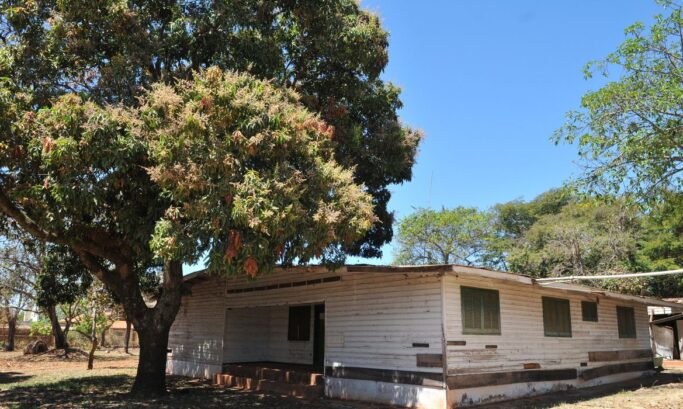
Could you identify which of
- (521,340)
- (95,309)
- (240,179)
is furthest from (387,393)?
(95,309)

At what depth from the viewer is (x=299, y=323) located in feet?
57.2

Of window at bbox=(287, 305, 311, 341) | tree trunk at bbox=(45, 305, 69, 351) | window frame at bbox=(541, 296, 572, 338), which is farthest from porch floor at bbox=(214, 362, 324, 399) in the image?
tree trunk at bbox=(45, 305, 69, 351)

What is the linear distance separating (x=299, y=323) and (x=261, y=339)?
183cm

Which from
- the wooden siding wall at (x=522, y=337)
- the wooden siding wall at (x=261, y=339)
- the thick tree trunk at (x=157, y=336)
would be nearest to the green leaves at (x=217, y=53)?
the wooden siding wall at (x=522, y=337)

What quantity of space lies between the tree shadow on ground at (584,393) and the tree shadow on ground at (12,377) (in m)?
14.2

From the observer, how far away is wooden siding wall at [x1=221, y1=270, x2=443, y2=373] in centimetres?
1143

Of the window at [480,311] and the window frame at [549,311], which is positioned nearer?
the window at [480,311]

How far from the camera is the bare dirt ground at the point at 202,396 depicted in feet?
38.0

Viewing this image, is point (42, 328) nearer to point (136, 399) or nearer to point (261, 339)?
point (261, 339)

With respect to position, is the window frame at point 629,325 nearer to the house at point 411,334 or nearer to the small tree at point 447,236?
the house at point 411,334

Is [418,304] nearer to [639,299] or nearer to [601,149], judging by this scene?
[601,149]

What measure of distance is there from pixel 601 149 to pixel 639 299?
5910 mm

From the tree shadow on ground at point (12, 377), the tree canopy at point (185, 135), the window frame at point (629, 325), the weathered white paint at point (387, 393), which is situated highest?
the tree canopy at point (185, 135)

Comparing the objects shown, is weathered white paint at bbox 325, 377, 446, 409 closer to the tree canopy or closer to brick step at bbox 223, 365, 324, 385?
brick step at bbox 223, 365, 324, 385
